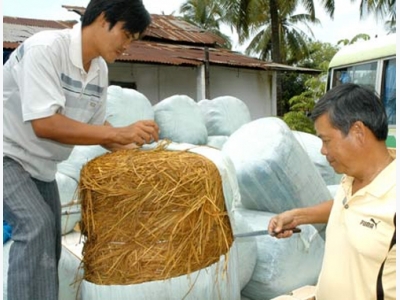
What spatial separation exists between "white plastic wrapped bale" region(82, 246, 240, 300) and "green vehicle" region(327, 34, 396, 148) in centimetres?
298

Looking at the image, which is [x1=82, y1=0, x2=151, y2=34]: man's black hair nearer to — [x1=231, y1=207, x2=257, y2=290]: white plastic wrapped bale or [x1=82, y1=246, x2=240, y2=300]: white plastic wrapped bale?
[x1=82, y1=246, x2=240, y2=300]: white plastic wrapped bale

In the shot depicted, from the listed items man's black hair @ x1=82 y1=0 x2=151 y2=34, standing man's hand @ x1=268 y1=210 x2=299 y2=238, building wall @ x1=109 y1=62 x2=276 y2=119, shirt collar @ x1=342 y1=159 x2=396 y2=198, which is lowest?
building wall @ x1=109 y1=62 x2=276 y2=119

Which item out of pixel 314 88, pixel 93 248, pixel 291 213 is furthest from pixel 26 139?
pixel 314 88

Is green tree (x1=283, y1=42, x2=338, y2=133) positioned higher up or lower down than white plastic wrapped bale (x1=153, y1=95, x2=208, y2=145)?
lower down

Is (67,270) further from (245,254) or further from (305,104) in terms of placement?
(305,104)

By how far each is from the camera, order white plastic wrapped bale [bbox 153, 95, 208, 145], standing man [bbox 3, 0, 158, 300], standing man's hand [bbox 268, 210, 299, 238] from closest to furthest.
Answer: standing man [bbox 3, 0, 158, 300], standing man's hand [bbox 268, 210, 299, 238], white plastic wrapped bale [bbox 153, 95, 208, 145]

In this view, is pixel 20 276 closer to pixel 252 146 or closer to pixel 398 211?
pixel 398 211

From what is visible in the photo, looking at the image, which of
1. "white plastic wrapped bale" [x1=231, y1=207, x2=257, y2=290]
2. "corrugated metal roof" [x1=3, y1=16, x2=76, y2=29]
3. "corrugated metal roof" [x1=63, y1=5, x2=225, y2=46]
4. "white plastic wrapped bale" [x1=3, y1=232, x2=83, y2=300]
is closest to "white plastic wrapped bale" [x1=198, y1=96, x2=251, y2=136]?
"white plastic wrapped bale" [x1=231, y1=207, x2=257, y2=290]

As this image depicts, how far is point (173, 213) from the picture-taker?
1391 millimetres

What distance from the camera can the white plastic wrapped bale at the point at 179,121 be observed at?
9.57 feet

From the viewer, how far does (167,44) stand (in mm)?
10117

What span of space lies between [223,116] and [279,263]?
1685mm

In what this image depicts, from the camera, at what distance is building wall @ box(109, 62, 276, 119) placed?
908 cm

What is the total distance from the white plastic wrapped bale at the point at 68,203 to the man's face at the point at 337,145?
4.05 feet
